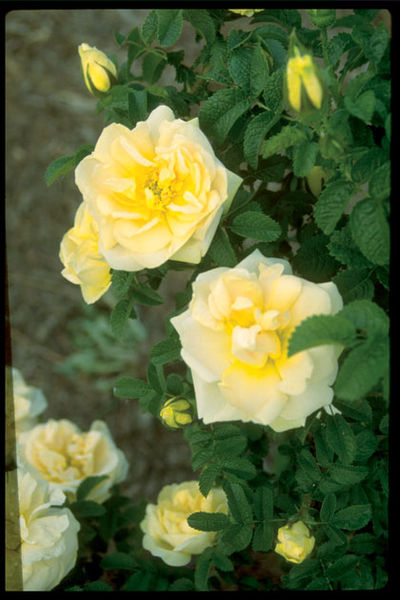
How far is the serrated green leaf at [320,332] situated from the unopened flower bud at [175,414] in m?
0.24

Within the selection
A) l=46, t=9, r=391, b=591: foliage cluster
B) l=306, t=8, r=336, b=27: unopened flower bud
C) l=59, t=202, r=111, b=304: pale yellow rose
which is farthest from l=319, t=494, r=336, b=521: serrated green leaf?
l=306, t=8, r=336, b=27: unopened flower bud

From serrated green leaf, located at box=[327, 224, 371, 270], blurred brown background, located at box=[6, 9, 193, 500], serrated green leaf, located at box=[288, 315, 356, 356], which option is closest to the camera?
serrated green leaf, located at box=[288, 315, 356, 356]

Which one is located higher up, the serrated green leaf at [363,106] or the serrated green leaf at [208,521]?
the serrated green leaf at [363,106]

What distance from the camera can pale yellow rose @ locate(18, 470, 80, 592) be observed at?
81 cm

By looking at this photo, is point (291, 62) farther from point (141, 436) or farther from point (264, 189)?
point (141, 436)

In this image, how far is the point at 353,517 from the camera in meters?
0.74

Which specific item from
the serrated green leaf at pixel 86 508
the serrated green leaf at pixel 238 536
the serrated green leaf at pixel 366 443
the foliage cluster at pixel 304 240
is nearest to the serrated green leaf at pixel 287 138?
the foliage cluster at pixel 304 240

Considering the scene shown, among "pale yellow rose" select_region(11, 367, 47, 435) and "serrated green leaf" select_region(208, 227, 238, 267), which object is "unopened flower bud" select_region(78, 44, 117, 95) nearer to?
"serrated green leaf" select_region(208, 227, 238, 267)

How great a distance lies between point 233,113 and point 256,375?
280 millimetres

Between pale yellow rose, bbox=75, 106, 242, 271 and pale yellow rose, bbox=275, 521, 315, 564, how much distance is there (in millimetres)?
327

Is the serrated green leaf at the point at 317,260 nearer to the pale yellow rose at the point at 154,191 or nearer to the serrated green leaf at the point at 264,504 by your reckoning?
the pale yellow rose at the point at 154,191

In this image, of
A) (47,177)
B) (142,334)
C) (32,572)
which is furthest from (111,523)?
(142,334)

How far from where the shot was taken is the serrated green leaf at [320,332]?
0.53m

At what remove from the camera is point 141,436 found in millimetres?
1869
